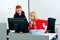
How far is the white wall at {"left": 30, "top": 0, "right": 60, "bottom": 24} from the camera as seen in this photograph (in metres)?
5.75

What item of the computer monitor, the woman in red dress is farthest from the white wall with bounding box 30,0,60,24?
the computer monitor

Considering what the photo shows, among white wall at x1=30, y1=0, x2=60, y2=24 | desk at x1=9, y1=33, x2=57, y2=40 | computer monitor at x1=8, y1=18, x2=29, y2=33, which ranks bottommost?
desk at x1=9, y1=33, x2=57, y2=40

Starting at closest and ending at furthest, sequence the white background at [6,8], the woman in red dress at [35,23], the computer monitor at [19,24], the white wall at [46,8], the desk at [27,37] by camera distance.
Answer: the desk at [27,37]
the computer monitor at [19,24]
the woman in red dress at [35,23]
the white background at [6,8]
the white wall at [46,8]

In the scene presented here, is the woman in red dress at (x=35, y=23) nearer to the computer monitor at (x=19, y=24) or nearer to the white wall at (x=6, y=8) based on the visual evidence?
the computer monitor at (x=19, y=24)

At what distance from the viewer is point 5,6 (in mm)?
5141

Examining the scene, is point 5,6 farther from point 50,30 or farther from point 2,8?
point 50,30

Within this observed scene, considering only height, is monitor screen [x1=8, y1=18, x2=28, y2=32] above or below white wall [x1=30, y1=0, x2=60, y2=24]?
below

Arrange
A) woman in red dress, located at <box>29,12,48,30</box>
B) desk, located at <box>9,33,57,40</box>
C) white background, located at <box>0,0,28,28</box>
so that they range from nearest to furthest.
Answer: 1. desk, located at <box>9,33,57,40</box>
2. woman in red dress, located at <box>29,12,48,30</box>
3. white background, located at <box>0,0,28,28</box>

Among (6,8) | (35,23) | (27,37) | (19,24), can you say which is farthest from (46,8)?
(27,37)

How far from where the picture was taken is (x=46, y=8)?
585 centimetres

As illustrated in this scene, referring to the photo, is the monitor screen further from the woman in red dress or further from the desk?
the woman in red dress

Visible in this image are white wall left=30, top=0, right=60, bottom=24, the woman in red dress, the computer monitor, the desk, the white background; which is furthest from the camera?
white wall left=30, top=0, right=60, bottom=24

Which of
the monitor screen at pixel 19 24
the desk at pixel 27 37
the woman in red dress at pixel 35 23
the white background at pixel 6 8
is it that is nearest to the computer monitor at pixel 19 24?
the monitor screen at pixel 19 24

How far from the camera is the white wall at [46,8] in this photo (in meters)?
5.75
